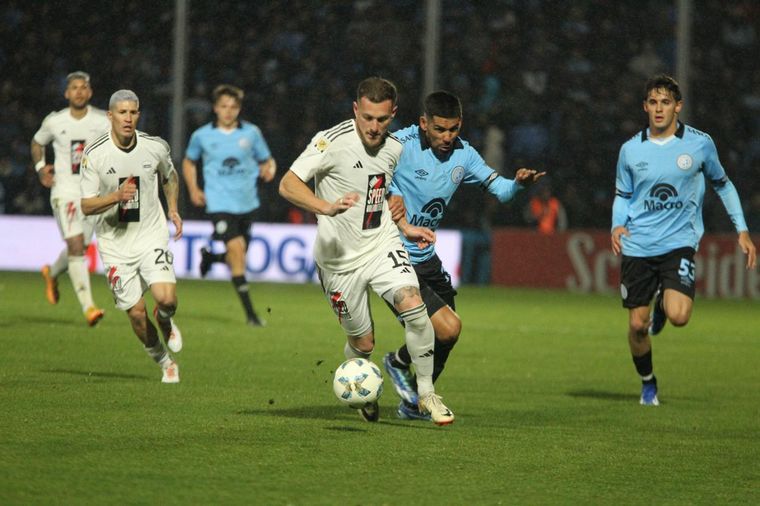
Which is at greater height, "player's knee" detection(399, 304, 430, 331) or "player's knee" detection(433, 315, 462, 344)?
"player's knee" detection(399, 304, 430, 331)

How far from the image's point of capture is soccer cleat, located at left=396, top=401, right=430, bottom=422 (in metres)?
8.08

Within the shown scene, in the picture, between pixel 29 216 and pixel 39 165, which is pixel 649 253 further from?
pixel 29 216

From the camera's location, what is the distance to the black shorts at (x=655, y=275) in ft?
29.6

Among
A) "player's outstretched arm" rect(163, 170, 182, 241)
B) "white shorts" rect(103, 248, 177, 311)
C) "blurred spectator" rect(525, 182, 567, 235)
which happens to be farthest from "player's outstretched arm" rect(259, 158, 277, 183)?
"blurred spectator" rect(525, 182, 567, 235)

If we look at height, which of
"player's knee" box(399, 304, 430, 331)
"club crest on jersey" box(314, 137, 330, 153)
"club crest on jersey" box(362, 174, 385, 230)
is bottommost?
"player's knee" box(399, 304, 430, 331)

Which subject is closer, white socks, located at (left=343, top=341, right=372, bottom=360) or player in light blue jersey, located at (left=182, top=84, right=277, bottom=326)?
white socks, located at (left=343, top=341, right=372, bottom=360)

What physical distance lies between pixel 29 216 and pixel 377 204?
1491 cm

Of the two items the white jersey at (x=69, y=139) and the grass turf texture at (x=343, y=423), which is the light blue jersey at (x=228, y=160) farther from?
the white jersey at (x=69, y=139)

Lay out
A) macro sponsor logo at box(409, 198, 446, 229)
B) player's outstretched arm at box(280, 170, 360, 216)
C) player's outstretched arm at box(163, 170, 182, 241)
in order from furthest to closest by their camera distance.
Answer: player's outstretched arm at box(163, 170, 182, 241) < macro sponsor logo at box(409, 198, 446, 229) < player's outstretched arm at box(280, 170, 360, 216)

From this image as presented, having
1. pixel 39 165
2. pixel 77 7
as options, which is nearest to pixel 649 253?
pixel 39 165

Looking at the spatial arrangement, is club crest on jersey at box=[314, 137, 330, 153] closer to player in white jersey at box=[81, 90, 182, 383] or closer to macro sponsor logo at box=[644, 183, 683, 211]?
player in white jersey at box=[81, 90, 182, 383]

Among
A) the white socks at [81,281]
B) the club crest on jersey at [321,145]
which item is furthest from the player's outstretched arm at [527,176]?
the white socks at [81,281]

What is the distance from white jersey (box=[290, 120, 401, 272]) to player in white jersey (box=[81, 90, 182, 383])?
1913 millimetres

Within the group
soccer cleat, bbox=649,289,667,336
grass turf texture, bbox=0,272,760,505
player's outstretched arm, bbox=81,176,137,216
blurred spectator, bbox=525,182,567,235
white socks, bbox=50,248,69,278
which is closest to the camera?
grass turf texture, bbox=0,272,760,505
